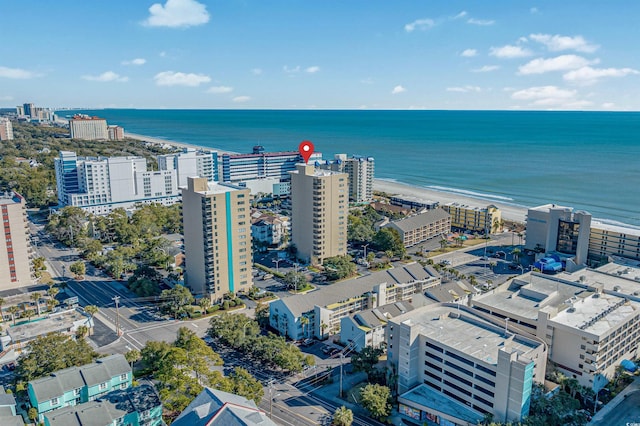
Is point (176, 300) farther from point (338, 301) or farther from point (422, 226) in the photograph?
point (422, 226)

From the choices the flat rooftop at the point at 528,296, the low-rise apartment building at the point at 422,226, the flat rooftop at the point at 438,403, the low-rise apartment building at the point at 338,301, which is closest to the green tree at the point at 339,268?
the low-rise apartment building at the point at 338,301

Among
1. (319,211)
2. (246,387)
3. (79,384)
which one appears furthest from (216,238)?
(246,387)

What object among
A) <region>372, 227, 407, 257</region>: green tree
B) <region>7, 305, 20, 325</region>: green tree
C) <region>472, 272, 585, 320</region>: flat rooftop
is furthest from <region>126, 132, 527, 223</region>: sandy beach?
<region>7, 305, 20, 325</region>: green tree

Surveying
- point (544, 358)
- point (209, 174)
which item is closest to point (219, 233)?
point (544, 358)

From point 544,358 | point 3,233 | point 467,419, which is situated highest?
point 3,233

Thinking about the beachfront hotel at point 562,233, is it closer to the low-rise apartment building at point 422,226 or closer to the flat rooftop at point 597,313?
the low-rise apartment building at point 422,226

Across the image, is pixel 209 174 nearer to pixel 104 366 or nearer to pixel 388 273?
pixel 388 273

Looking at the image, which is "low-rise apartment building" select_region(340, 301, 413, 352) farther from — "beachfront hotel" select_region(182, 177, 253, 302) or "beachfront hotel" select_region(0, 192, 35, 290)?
"beachfront hotel" select_region(0, 192, 35, 290)
